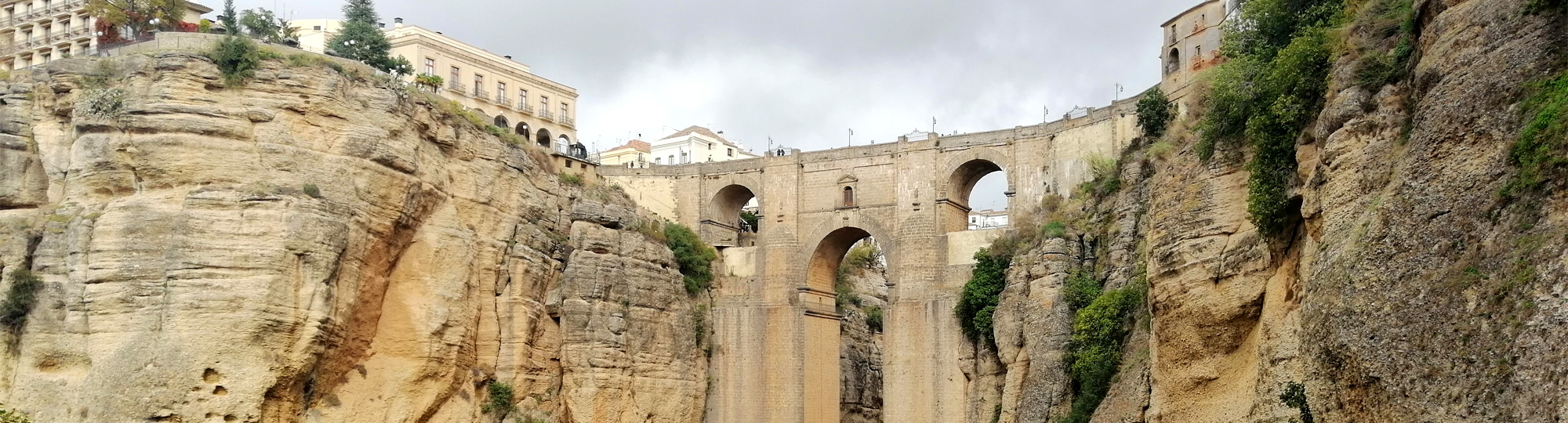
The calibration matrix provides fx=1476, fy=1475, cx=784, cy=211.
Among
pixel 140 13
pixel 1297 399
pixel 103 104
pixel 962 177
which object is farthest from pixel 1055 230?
pixel 140 13

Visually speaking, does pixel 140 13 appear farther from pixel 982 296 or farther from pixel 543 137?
pixel 982 296

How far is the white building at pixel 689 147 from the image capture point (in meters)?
62.7

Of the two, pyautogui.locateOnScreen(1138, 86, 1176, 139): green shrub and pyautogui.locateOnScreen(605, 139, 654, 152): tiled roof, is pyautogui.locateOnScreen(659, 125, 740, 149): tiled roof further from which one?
pyautogui.locateOnScreen(1138, 86, 1176, 139): green shrub

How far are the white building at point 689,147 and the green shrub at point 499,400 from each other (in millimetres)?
26374

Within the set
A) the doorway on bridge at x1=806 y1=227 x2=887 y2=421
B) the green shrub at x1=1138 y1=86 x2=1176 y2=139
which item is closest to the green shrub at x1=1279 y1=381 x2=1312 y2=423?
the green shrub at x1=1138 y1=86 x2=1176 y2=139

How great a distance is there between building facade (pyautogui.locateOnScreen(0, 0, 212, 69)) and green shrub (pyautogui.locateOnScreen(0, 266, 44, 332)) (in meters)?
11.0

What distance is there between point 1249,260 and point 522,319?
23.0 metres

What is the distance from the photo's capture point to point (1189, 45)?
33.0m

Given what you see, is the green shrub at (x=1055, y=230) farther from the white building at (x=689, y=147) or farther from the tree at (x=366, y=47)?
the white building at (x=689, y=147)

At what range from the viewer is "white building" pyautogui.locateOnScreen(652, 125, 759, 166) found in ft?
206

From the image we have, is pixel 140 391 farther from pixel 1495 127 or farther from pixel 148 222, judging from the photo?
pixel 1495 127

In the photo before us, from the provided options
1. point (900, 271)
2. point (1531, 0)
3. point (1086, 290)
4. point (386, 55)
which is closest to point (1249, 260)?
point (1531, 0)

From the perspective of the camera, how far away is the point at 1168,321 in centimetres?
1867

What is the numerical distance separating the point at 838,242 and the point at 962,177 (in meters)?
4.06
